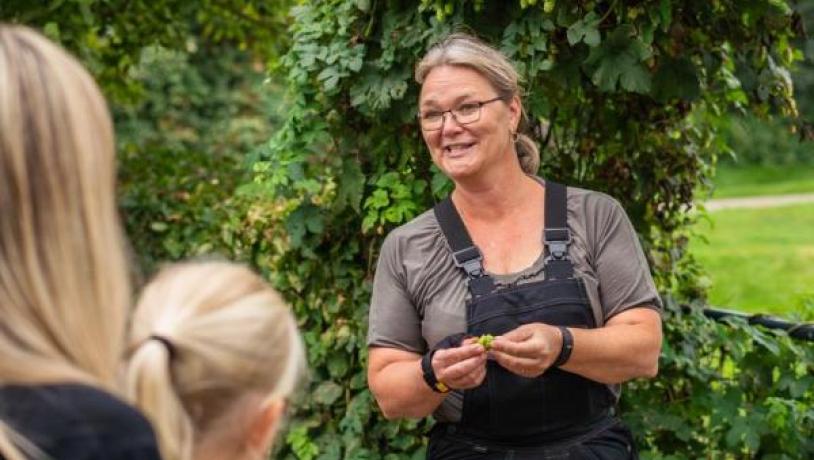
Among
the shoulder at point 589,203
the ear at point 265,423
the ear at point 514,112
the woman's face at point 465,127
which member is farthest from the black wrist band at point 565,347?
the ear at point 265,423

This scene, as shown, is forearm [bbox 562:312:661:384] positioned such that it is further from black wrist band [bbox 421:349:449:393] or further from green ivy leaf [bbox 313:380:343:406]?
green ivy leaf [bbox 313:380:343:406]

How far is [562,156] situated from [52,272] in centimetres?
311

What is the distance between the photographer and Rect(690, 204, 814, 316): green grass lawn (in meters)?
9.34

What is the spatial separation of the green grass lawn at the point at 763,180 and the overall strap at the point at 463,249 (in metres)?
15.1

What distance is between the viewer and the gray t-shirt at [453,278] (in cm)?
311

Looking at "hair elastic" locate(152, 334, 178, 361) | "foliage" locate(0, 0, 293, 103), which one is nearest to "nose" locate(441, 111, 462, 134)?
"hair elastic" locate(152, 334, 178, 361)

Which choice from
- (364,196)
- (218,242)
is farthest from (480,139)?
(218,242)

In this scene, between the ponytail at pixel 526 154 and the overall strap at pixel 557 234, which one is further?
the ponytail at pixel 526 154

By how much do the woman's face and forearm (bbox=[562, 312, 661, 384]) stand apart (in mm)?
513

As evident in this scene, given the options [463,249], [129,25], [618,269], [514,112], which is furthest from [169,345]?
[129,25]

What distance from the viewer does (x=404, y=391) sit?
3074 millimetres

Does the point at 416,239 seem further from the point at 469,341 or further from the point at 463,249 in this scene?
the point at 469,341

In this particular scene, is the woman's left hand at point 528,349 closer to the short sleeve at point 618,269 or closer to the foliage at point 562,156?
the short sleeve at point 618,269

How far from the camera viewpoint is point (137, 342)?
5.65 feet
